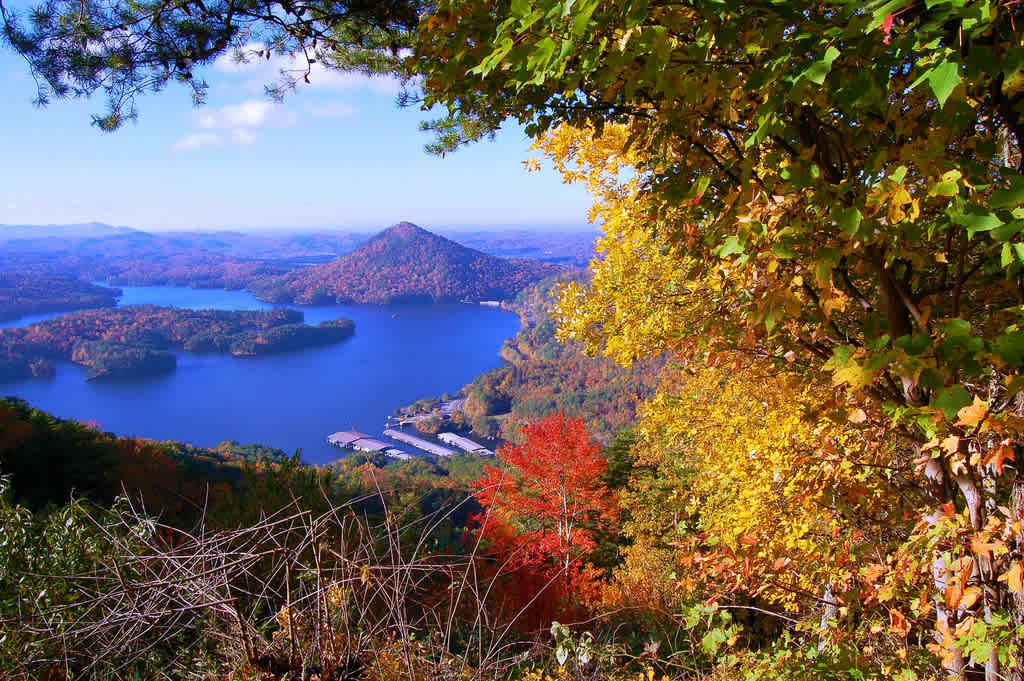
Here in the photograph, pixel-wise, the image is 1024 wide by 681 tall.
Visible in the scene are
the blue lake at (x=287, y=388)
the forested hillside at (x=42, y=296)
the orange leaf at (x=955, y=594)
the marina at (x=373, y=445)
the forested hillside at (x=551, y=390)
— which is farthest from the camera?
the forested hillside at (x=42, y=296)

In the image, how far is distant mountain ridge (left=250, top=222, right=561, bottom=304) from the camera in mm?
127500

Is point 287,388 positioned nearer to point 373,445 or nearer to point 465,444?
point 373,445

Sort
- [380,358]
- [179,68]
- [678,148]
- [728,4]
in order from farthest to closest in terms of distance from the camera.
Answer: [380,358], [179,68], [678,148], [728,4]

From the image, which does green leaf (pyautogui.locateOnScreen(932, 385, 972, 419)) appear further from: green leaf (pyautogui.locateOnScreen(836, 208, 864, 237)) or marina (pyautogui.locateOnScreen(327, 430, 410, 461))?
marina (pyautogui.locateOnScreen(327, 430, 410, 461))

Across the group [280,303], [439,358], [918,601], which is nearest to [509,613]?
[918,601]

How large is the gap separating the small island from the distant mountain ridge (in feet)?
83.7

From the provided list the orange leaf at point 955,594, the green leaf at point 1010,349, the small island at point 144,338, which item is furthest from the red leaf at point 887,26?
the small island at point 144,338

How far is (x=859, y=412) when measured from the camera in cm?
178

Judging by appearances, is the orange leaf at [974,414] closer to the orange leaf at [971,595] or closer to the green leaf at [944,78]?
the orange leaf at [971,595]

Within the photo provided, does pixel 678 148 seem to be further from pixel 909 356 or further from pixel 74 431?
pixel 74 431

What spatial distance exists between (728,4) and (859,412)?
52.0 inches

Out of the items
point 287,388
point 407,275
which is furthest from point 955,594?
point 407,275

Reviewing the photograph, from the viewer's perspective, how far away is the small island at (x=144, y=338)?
7694cm

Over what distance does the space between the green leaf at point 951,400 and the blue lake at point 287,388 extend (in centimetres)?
5529
